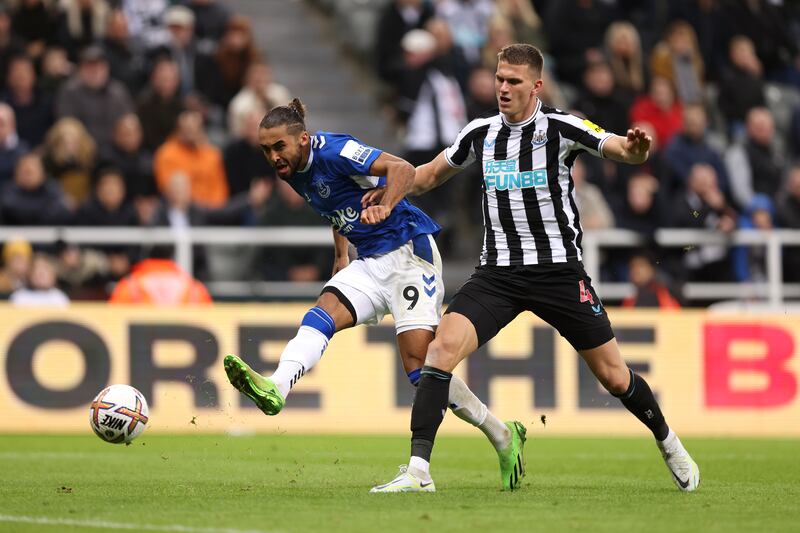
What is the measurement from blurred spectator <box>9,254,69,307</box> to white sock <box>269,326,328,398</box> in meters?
6.38

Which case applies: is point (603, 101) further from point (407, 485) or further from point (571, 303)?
point (407, 485)

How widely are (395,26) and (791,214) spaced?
17.1ft

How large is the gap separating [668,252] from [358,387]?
379 cm

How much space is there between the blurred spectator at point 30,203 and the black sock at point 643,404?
7889 mm

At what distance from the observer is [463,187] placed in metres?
16.7

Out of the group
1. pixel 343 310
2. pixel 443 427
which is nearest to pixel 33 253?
pixel 443 427

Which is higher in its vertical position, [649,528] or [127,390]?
[127,390]

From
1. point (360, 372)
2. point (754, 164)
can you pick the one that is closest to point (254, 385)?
point (360, 372)

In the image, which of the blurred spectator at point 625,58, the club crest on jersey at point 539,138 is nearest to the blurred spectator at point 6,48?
the blurred spectator at point 625,58

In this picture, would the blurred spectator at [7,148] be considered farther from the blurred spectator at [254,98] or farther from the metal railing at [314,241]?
the blurred spectator at [254,98]

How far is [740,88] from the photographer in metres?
18.0

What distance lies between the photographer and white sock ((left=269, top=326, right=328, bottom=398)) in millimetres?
7992

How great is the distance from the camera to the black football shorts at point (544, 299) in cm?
819

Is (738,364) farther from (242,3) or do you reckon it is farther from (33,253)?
(242,3)
